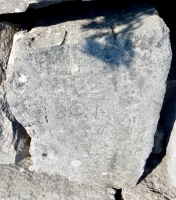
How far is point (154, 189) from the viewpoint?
1611mm

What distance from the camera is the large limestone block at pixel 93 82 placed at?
1061 millimetres

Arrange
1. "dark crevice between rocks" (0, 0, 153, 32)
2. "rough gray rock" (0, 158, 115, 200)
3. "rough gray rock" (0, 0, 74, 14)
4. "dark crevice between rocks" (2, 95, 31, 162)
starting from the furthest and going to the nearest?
1. "rough gray rock" (0, 158, 115, 200)
2. "dark crevice between rocks" (2, 95, 31, 162)
3. "dark crevice between rocks" (0, 0, 153, 32)
4. "rough gray rock" (0, 0, 74, 14)

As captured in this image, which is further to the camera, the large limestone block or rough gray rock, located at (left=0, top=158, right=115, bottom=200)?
rough gray rock, located at (left=0, top=158, right=115, bottom=200)

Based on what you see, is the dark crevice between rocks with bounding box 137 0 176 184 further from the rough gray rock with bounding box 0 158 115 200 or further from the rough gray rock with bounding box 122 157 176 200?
the rough gray rock with bounding box 0 158 115 200

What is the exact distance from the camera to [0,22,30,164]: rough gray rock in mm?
1322

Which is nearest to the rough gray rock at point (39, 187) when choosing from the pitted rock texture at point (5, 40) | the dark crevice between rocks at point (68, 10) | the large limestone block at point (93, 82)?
the large limestone block at point (93, 82)

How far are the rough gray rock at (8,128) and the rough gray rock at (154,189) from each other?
0.62 meters

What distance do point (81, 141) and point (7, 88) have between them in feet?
1.42

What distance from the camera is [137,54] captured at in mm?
1074

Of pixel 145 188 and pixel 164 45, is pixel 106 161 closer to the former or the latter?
pixel 145 188

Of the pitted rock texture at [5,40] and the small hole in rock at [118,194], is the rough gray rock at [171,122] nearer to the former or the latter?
the small hole in rock at [118,194]

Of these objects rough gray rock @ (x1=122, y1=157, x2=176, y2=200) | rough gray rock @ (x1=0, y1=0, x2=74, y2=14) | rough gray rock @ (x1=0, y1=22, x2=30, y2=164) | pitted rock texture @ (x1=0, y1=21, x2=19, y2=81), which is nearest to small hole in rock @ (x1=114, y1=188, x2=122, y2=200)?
rough gray rock @ (x1=122, y1=157, x2=176, y2=200)

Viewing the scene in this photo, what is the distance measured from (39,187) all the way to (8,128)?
1.30ft

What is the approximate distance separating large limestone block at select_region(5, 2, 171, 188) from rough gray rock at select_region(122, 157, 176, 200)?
254mm
